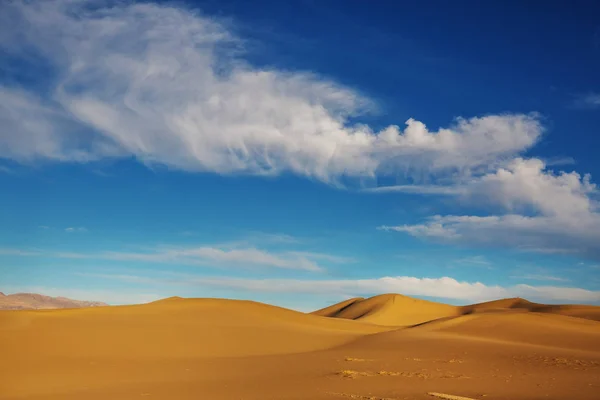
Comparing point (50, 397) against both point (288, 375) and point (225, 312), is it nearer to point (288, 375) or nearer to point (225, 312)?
point (288, 375)

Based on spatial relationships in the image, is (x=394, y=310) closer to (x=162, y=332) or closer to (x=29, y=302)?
(x=162, y=332)

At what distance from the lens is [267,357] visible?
75.6 ft

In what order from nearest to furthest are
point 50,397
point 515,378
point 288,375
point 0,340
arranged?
point 50,397 → point 515,378 → point 288,375 → point 0,340

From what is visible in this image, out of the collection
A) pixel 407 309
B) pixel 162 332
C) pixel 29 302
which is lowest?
pixel 29 302

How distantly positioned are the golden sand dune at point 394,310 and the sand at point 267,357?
3745 cm

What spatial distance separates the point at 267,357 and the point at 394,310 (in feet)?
190

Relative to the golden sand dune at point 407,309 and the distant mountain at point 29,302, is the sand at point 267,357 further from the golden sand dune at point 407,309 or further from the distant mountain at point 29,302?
the distant mountain at point 29,302

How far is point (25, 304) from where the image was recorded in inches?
6280

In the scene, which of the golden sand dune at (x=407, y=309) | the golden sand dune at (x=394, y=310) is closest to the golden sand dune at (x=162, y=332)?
the golden sand dune at (x=394, y=310)

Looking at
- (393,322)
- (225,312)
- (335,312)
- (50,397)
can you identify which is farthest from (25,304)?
(50,397)

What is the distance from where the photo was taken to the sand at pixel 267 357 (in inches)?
579

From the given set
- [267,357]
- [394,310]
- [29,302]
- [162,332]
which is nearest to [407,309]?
[394,310]

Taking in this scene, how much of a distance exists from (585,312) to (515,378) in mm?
51462

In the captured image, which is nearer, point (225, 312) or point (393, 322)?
point (225, 312)
